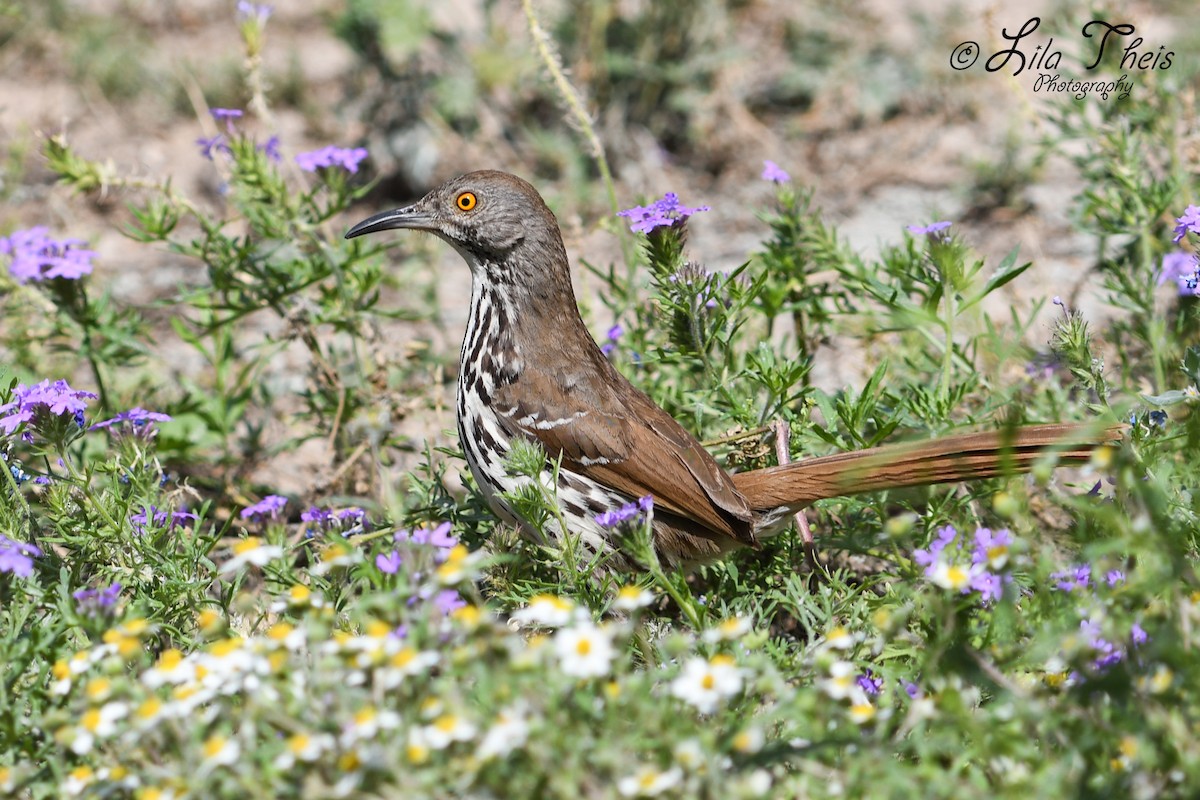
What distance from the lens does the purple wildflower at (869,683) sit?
280 centimetres

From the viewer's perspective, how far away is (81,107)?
299 inches

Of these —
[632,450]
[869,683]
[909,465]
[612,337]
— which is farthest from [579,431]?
[869,683]

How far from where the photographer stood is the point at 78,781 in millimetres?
2211

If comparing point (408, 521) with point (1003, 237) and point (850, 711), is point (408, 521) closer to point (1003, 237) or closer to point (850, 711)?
point (850, 711)

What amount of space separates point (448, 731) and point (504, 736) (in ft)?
0.29

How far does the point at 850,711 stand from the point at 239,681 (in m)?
1.09

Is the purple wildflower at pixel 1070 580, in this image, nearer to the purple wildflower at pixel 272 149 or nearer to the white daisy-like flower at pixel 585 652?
the white daisy-like flower at pixel 585 652

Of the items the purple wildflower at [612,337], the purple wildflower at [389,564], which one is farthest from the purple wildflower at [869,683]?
the purple wildflower at [612,337]

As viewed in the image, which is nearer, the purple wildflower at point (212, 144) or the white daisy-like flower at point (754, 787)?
the white daisy-like flower at point (754, 787)

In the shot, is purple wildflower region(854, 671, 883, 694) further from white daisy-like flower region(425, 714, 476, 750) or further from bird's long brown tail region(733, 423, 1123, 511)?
white daisy-like flower region(425, 714, 476, 750)

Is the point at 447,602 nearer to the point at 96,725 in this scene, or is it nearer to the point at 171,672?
the point at 171,672

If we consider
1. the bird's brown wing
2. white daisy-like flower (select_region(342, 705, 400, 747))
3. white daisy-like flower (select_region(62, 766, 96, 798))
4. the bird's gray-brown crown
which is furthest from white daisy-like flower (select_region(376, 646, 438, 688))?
the bird's gray-brown crown

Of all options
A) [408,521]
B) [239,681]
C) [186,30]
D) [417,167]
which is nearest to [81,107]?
[186,30]

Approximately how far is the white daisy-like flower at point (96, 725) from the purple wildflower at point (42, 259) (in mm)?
2028
